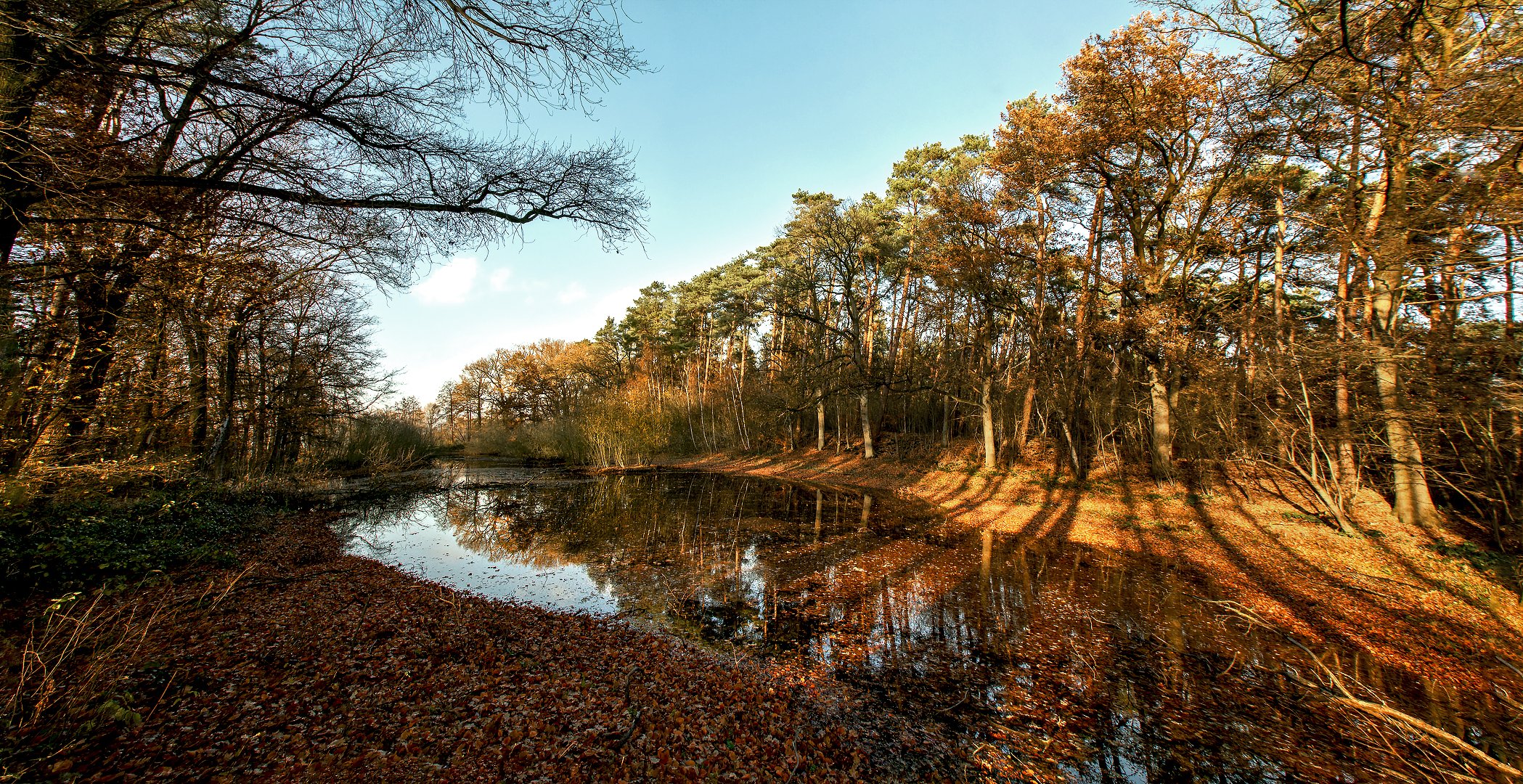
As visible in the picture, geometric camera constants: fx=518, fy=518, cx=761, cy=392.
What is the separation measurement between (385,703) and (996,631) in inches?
242

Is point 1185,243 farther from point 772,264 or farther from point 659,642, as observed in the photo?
point 772,264

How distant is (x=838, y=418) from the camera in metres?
24.5

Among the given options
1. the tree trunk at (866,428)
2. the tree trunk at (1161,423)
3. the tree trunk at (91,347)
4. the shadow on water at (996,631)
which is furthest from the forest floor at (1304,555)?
the tree trunk at (91,347)

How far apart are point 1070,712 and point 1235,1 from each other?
10.0 meters

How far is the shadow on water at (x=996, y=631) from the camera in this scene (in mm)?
4051

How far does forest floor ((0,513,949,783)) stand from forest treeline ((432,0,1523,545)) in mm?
5615

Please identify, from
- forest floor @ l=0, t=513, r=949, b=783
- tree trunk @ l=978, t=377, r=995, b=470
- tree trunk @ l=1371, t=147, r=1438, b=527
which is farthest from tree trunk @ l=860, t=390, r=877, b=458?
forest floor @ l=0, t=513, r=949, b=783

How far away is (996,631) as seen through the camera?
245 inches

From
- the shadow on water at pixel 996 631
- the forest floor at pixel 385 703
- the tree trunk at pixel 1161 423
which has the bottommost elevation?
the shadow on water at pixel 996 631

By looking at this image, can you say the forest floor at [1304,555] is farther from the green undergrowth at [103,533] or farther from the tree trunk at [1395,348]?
the green undergrowth at [103,533]

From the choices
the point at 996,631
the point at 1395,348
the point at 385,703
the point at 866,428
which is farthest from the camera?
the point at 866,428

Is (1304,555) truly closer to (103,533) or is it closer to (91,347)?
(91,347)

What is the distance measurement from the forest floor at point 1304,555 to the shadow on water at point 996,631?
2.15 feet

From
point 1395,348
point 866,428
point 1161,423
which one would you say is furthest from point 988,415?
point 1395,348
